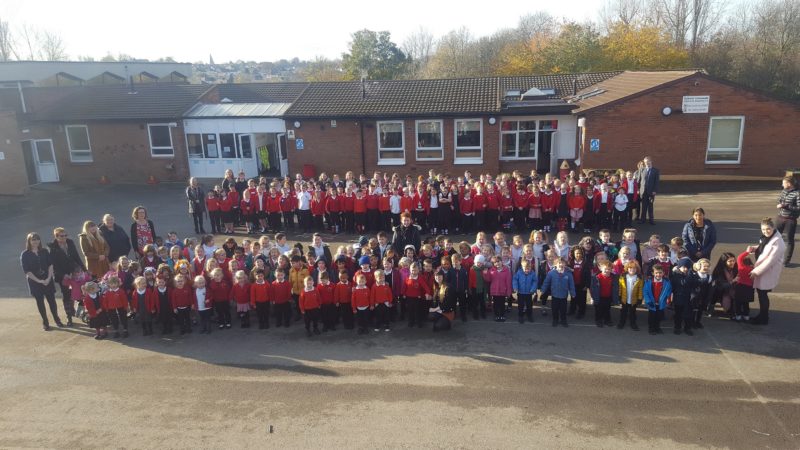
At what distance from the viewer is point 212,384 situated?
6.86 metres

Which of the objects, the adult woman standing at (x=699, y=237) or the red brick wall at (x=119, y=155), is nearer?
the adult woman standing at (x=699, y=237)

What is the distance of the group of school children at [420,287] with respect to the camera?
7.86 m

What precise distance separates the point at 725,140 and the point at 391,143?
1159cm

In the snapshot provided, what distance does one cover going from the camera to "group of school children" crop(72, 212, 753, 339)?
7.86 meters

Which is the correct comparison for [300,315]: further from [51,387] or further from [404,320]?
[51,387]

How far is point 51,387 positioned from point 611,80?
22.5m

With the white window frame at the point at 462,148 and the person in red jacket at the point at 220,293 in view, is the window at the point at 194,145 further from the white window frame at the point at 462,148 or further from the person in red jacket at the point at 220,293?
the person in red jacket at the point at 220,293

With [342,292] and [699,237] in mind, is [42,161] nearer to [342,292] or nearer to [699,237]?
[342,292]

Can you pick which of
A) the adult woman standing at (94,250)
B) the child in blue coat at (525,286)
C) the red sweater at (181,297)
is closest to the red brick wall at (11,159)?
the adult woman standing at (94,250)

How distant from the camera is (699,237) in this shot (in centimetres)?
907

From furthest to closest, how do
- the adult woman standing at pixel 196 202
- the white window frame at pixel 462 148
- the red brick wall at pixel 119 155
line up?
the red brick wall at pixel 119 155 → the white window frame at pixel 462 148 → the adult woman standing at pixel 196 202

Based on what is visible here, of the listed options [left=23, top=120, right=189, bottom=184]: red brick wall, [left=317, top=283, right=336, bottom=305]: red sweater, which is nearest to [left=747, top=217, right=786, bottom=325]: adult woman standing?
[left=317, top=283, right=336, bottom=305]: red sweater

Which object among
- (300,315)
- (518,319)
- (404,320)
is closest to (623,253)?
(518,319)

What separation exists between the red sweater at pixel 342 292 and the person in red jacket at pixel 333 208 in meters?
5.41
